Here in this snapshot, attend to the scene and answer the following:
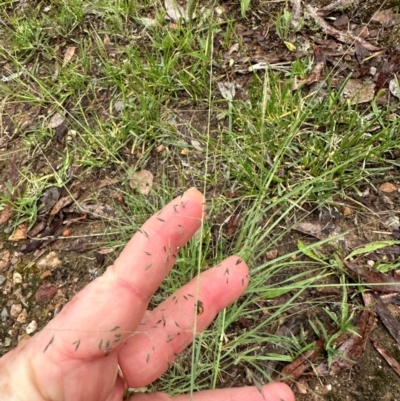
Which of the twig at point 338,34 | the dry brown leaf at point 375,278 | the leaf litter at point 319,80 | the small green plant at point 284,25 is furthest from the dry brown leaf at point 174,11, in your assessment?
the dry brown leaf at point 375,278

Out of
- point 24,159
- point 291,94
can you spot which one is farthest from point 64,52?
point 291,94

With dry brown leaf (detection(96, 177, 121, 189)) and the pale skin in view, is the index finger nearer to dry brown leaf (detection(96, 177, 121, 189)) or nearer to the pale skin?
the pale skin

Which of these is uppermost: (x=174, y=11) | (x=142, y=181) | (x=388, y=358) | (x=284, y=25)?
(x=174, y=11)

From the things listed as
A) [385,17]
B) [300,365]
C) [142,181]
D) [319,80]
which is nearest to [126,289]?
[300,365]

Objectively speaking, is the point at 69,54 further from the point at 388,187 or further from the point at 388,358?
the point at 388,358

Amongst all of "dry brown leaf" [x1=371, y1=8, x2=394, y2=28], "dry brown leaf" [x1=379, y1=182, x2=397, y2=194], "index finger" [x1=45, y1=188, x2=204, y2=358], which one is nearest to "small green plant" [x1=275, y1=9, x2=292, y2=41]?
"dry brown leaf" [x1=371, y1=8, x2=394, y2=28]

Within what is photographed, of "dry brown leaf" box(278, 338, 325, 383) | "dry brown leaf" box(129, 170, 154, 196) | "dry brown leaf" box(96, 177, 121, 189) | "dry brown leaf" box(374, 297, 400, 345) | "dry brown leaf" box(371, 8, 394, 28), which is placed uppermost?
"dry brown leaf" box(371, 8, 394, 28)

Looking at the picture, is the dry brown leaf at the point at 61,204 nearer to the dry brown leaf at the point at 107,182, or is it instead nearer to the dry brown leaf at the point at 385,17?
the dry brown leaf at the point at 107,182

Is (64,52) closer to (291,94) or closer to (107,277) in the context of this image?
(291,94)
